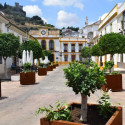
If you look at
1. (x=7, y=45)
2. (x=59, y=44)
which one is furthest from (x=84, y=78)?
(x=59, y=44)

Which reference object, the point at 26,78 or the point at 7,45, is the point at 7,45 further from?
the point at 26,78

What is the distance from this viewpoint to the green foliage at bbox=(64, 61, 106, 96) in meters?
3.07

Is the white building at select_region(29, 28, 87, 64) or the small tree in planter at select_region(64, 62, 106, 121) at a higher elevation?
the white building at select_region(29, 28, 87, 64)

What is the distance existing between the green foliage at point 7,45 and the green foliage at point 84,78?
11.1 meters

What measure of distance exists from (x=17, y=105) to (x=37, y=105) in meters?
0.70

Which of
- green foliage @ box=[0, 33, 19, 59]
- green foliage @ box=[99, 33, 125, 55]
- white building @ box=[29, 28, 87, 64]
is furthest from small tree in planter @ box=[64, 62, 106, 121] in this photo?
white building @ box=[29, 28, 87, 64]

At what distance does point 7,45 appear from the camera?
13445 mm

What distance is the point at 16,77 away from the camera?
41.5 feet

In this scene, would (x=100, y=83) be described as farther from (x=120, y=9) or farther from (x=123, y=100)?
(x=120, y=9)

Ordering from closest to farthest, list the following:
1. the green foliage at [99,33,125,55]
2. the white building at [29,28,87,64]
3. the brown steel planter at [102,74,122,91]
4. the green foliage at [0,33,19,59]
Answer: the brown steel planter at [102,74,122,91] → the green foliage at [0,33,19,59] → the green foliage at [99,33,125,55] → the white building at [29,28,87,64]

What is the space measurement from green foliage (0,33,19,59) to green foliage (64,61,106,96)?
11.1 metres

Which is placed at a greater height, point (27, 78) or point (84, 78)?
point (84, 78)

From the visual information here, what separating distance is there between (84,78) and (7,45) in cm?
1143

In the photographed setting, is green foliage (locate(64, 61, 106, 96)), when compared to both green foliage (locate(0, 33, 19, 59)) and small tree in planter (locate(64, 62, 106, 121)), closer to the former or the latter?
small tree in planter (locate(64, 62, 106, 121))
